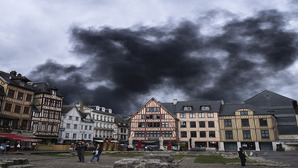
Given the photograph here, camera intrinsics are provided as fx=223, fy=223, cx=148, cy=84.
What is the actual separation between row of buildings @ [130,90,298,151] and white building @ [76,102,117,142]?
14.1m

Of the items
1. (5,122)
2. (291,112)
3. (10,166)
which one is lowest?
(10,166)

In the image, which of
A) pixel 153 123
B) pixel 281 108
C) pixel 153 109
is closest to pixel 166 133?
pixel 153 123

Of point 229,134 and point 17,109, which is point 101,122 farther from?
point 229,134

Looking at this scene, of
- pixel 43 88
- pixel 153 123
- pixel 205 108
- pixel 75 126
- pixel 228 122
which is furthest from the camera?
pixel 205 108

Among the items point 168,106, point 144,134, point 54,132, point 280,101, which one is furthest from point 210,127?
point 54,132

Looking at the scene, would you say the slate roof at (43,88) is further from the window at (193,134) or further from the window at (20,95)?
the window at (193,134)

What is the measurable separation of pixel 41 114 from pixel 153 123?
92.6 ft

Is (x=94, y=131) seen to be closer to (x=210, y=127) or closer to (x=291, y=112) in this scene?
(x=210, y=127)

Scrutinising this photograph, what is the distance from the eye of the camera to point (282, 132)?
202 ft

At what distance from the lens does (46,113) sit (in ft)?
167

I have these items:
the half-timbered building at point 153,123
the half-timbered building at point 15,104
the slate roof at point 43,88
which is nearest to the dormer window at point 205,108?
the half-timbered building at point 153,123

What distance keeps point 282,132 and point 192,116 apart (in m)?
24.9

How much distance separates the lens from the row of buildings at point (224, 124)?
185 ft

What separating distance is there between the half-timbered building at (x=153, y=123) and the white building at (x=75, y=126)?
522 inches
